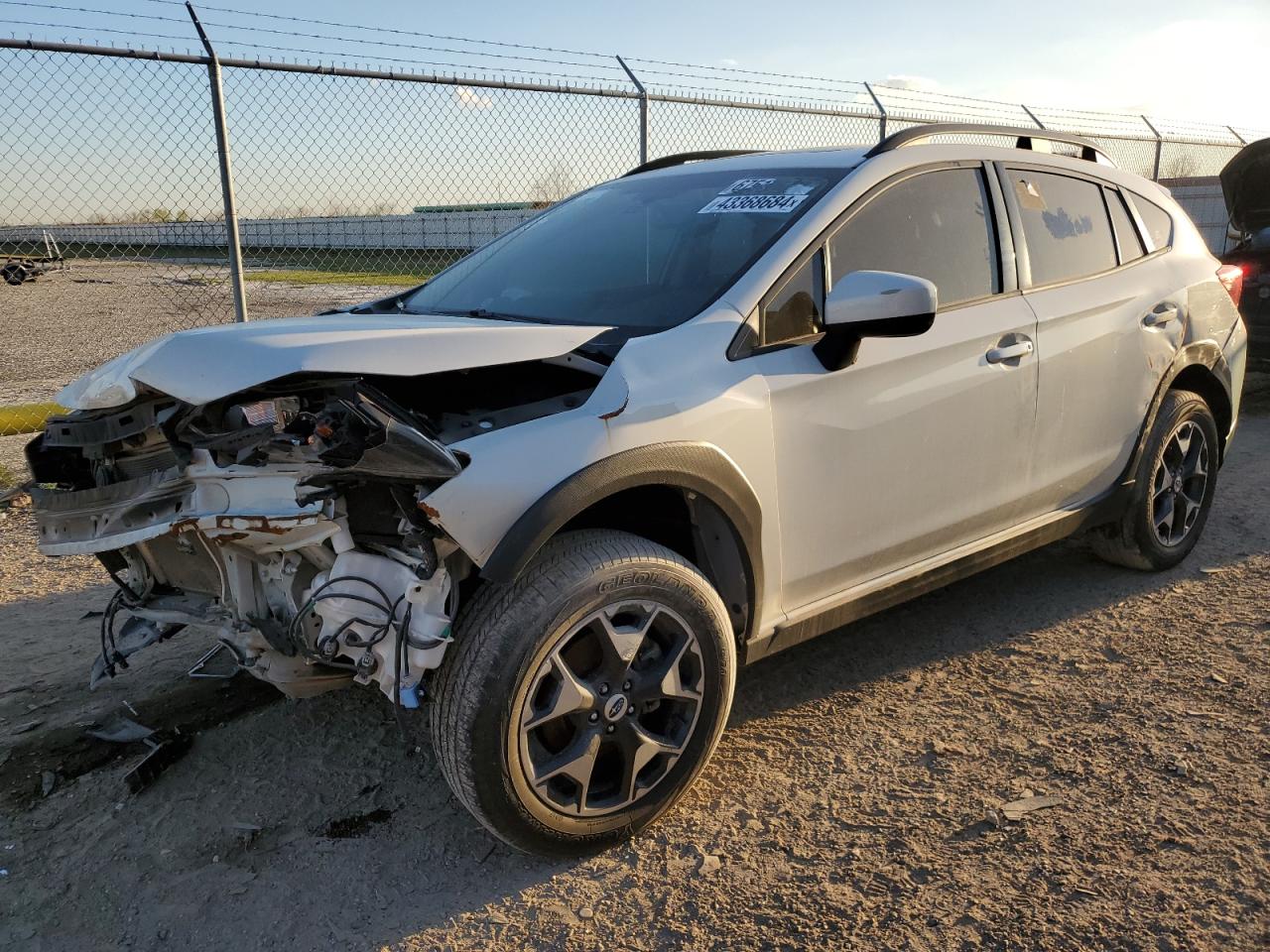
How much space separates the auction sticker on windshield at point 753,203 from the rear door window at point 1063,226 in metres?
1.08

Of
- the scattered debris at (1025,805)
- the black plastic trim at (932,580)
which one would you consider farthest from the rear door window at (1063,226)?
the scattered debris at (1025,805)

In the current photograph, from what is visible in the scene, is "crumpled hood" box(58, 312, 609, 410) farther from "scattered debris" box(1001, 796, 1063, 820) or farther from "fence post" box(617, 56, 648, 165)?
"fence post" box(617, 56, 648, 165)

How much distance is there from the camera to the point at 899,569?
3.33m

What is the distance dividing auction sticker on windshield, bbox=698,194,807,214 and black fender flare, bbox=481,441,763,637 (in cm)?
94

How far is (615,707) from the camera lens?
8.52 feet

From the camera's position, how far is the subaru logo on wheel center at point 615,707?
2.59 meters

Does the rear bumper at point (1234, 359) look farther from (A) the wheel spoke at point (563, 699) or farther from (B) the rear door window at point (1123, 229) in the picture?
(A) the wheel spoke at point (563, 699)

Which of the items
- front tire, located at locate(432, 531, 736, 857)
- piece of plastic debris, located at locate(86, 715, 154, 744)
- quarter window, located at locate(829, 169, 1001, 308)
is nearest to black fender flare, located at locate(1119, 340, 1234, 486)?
quarter window, located at locate(829, 169, 1001, 308)

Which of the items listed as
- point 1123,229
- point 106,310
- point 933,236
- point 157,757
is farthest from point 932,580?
point 106,310

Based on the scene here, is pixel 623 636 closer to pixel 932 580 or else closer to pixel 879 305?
pixel 879 305

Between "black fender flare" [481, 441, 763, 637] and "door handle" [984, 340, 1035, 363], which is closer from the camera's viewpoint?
"black fender flare" [481, 441, 763, 637]

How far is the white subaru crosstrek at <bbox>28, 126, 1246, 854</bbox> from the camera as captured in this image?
2.38 meters

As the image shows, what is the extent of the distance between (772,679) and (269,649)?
5.99 ft

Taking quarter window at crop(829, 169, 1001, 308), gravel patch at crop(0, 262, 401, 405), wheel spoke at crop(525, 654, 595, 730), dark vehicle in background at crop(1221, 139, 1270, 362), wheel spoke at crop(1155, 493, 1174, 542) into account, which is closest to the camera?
wheel spoke at crop(525, 654, 595, 730)
